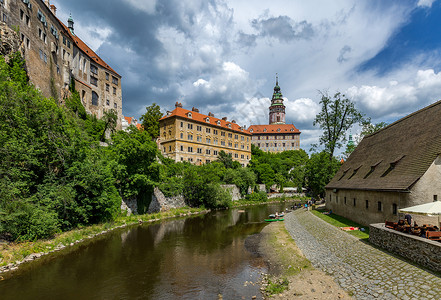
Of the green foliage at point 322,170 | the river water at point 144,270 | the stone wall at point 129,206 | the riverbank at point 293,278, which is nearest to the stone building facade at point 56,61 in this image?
the stone wall at point 129,206

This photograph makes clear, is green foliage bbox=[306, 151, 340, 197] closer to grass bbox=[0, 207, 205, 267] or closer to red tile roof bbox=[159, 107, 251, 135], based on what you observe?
grass bbox=[0, 207, 205, 267]

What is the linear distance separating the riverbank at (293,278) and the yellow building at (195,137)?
4311cm

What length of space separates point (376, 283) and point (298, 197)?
5763 cm

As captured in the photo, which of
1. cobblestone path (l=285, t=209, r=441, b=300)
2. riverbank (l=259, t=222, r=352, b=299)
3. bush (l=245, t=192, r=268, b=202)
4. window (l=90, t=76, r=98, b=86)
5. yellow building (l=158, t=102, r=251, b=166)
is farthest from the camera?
yellow building (l=158, t=102, r=251, b=166)

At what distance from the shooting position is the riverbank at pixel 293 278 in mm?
11219

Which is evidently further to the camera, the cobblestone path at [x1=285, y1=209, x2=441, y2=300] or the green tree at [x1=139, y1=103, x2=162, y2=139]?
the green tree at [x1=139, y1=103, x2=162, y2=139]

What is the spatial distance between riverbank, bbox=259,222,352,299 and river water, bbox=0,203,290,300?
79 cm

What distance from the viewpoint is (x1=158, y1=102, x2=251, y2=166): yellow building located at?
59.2 m

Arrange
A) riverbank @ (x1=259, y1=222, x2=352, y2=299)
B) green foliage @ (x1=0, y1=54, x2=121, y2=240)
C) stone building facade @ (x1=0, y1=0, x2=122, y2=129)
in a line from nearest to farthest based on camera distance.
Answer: riverbank @ (x1=259, y1=222, x2=352, y2=299), green foliage @ (x1=0, y1=54, x2=121, y2=240), stone building facade @ (x1=0, y1=0, x2=122, y2=129)

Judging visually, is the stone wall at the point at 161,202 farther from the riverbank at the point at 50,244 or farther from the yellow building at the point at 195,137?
the yellow building at the point at 195,137

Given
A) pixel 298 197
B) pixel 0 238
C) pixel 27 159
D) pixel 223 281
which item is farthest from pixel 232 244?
pixel 298 197

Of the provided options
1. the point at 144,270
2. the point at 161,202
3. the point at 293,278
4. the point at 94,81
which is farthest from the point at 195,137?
the point at 293,278

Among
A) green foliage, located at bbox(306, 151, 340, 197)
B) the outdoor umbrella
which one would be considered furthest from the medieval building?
the outdoor umbrella

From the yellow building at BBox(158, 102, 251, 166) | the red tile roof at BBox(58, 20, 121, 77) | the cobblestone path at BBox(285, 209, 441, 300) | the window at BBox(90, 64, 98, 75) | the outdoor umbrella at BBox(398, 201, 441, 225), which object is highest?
the red tile roof at BBox(58, 20, 121, 77)
